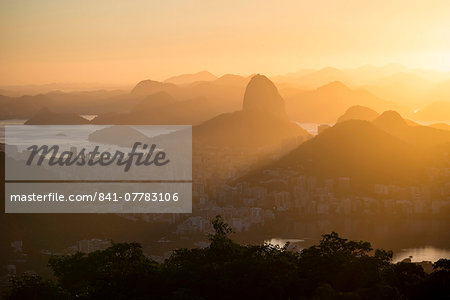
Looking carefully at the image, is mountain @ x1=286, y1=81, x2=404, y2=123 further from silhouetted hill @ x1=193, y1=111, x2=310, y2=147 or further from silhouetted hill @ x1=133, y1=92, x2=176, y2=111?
silhouetted hill @ x1=193, y1=111, x2=310, y2=147

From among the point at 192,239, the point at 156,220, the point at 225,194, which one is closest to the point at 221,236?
the point at 192,239

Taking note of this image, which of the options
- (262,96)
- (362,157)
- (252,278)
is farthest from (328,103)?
(252,278)

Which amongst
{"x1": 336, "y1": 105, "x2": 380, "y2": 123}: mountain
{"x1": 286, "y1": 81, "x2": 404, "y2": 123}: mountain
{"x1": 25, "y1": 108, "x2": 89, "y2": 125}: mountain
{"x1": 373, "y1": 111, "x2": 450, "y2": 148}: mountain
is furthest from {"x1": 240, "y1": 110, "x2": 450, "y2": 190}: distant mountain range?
{"x1": 286, "y1": 81, "x2": 404, "y2": 123}: mountain

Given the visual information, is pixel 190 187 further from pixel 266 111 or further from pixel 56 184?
pixel 266 111

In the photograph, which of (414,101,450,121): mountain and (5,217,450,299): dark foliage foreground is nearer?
(5,217,450,299): dark foliage foreground

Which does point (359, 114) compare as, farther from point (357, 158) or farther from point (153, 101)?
point (153, 101)

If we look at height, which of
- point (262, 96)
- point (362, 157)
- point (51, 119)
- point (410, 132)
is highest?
→ point (262, 96)

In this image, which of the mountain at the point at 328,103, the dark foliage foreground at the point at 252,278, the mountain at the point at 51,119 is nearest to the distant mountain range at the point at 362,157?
the dark foliage foreground at the point at 252,278

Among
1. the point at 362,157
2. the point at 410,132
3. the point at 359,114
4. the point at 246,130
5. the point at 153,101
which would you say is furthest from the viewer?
the point at 153,101
